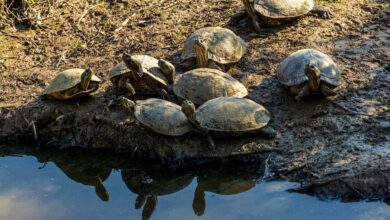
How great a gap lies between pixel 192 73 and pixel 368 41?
2.84 metres

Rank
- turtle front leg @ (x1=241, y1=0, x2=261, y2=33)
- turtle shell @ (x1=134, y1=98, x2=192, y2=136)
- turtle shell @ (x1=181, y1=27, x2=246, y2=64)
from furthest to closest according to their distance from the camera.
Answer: turtle front leg @ (x1=241, y1=0, x2=261, y2=33) → turtle shell @ (x1=181, y1=27, x2=246, y2=64) → turtle shell @ (x1=134, y1=98, x2=192, y2=136)

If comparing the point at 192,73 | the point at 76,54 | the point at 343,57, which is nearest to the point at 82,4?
the point at 76,54

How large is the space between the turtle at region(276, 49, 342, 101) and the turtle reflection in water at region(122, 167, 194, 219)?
1732 mm

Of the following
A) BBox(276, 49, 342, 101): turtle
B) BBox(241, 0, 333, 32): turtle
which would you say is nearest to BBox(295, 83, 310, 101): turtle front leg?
BBox(276, 49, 342, 101): turtle

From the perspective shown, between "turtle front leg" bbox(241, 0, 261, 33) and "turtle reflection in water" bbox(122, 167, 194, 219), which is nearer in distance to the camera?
"turtle reflection in water" bbox(122, 167, 194, 219)

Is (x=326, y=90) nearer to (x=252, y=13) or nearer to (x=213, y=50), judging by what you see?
(x=213, y=50)

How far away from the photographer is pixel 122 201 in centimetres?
673

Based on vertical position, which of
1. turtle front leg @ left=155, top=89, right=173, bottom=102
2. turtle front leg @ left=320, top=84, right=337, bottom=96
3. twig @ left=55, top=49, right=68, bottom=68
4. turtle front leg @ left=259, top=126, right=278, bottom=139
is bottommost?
twig @ left=55, top=49, right=68, bottom=68

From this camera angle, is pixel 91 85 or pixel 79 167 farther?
pixel 91 85

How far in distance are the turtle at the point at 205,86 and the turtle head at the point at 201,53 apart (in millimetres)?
490

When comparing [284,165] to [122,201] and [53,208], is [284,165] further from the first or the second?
[53,208]

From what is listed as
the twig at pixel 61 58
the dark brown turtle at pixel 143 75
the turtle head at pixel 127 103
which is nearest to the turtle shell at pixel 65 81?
the dark brown turtle at pixel 143 75

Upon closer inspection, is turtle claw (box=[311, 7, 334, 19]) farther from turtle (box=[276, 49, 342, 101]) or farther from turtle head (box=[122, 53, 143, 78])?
turtle head (box=[122, 53, 143, 78])

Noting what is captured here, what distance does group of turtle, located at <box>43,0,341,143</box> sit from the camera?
7016 millimetres
